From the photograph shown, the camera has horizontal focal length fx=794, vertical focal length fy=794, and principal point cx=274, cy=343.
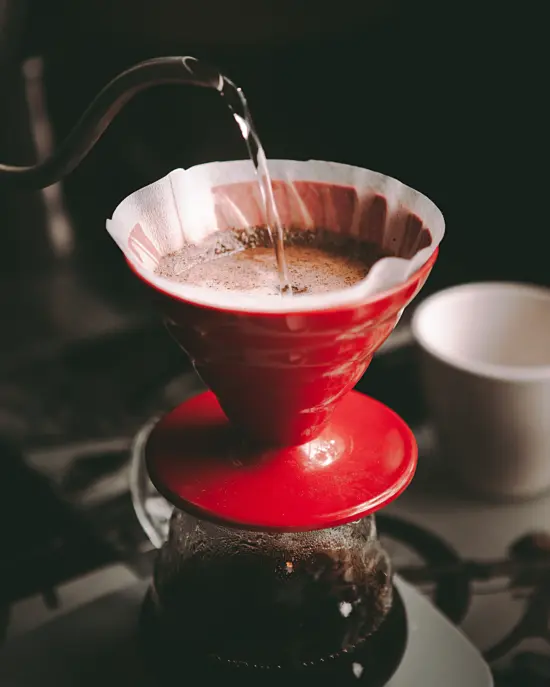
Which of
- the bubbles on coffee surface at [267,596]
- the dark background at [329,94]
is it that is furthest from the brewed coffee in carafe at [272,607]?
the dark background at [329,94]

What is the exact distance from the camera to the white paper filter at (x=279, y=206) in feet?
1.46

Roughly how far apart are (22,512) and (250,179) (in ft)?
1.46

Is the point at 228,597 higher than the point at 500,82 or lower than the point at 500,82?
lower

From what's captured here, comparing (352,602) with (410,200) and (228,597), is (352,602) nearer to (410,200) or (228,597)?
(228,597)

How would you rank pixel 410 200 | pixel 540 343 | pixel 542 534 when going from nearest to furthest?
pixel 410 200 < pixel 542 534 < pixel 540 343

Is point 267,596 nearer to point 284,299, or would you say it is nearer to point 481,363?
point 284,299

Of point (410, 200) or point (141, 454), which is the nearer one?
point (410, 200)

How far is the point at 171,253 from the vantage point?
474 millimetres

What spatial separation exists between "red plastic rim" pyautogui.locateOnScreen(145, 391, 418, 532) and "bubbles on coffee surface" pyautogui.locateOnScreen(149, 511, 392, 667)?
52 millimetres

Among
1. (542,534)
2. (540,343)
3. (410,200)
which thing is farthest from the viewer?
(540,343)

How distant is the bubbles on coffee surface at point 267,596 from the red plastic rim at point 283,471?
0.17 ft

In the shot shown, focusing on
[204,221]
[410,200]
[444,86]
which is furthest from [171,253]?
[444,86]

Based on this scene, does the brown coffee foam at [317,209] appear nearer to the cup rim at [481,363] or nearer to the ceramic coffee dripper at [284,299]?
the ceramic coffee dripper at [284,299]

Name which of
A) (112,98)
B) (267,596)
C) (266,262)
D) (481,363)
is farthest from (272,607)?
(481,363)
